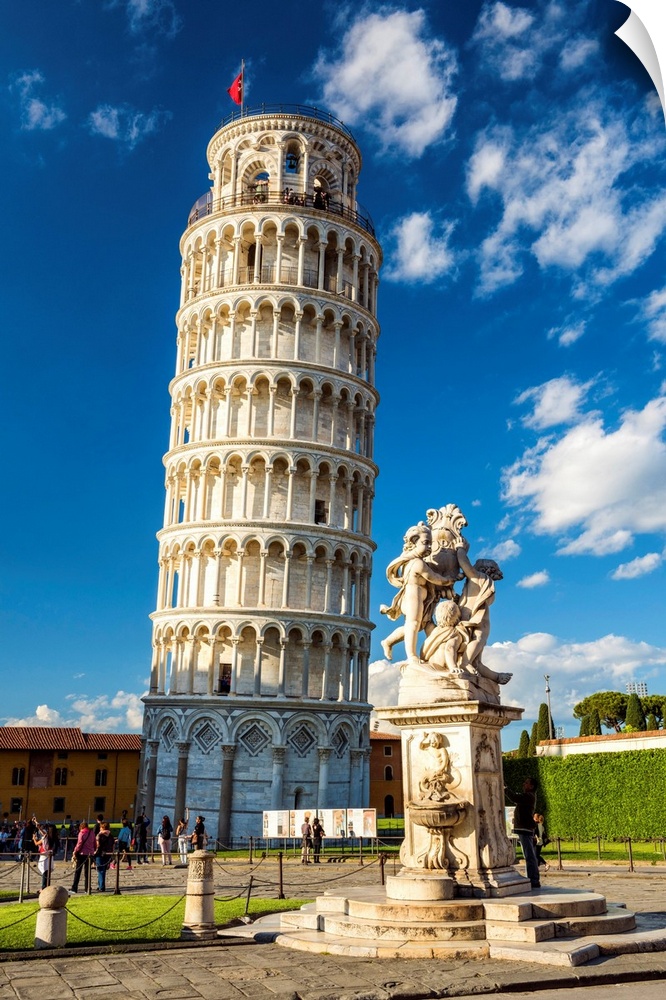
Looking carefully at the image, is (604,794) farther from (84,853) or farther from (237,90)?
(237,90)

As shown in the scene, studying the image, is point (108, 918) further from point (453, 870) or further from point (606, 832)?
point (606, 832)

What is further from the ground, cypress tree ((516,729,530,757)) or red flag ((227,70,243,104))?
red flag ((227,70,243,104))

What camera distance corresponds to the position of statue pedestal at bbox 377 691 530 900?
12.6 metres

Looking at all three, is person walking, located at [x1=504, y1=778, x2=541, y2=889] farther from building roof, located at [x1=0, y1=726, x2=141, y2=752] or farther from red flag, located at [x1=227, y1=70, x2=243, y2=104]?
building roof, located at [x1=0, y1=726, x2=141, y2=752]

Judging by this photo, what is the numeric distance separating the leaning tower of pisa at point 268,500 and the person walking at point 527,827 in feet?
111

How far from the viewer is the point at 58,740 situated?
79.6 m

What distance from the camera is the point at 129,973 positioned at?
10906 millimetres

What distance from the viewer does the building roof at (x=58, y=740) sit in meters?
77.4

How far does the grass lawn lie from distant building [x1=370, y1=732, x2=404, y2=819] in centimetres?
7216

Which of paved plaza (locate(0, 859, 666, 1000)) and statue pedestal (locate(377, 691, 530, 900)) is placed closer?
paved plaza (locate(0, 859, 666, 1000))

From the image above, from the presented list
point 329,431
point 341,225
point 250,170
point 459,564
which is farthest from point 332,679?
point 459,564

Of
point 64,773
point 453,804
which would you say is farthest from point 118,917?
point 64,773

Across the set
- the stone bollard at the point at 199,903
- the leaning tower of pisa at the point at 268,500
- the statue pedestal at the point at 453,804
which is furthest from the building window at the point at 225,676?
the statue pedestal at the point at 453,804

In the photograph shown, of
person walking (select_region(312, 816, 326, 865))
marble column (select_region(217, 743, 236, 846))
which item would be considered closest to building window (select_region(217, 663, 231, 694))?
marble column (select_region(217, 743, 236, 846))
